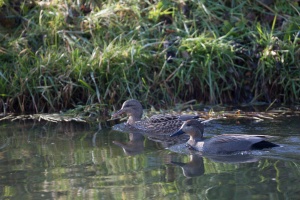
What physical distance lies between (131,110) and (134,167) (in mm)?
2850

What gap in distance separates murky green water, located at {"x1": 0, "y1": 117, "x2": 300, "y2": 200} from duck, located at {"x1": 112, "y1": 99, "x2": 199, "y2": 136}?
1.26ft

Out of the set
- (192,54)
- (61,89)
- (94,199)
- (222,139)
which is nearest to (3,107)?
(61,89)

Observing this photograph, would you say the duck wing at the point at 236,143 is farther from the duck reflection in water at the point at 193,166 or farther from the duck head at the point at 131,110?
the duck head at the point at 131,110

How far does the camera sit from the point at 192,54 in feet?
39.2

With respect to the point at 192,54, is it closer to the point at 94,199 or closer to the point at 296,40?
the point at 296,40

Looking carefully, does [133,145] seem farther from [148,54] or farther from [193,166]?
[148,54]

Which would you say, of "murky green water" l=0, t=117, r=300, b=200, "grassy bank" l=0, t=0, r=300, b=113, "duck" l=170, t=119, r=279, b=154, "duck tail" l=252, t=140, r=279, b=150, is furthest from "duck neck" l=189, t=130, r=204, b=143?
"grassy bank" l=0, t=0, r=300, b=113

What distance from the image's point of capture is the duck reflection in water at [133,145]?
899 cm

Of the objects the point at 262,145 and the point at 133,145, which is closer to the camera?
the point at 262,145

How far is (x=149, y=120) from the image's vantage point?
10.6 m

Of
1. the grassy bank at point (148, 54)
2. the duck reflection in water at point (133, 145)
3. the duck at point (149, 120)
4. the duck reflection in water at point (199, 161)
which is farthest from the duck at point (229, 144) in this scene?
the grassy bank at point (148, 54)

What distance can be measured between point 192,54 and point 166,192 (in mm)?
5212

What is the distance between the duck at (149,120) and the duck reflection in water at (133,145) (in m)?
0.29

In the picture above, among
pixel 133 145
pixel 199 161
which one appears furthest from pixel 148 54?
pixel 199 161
